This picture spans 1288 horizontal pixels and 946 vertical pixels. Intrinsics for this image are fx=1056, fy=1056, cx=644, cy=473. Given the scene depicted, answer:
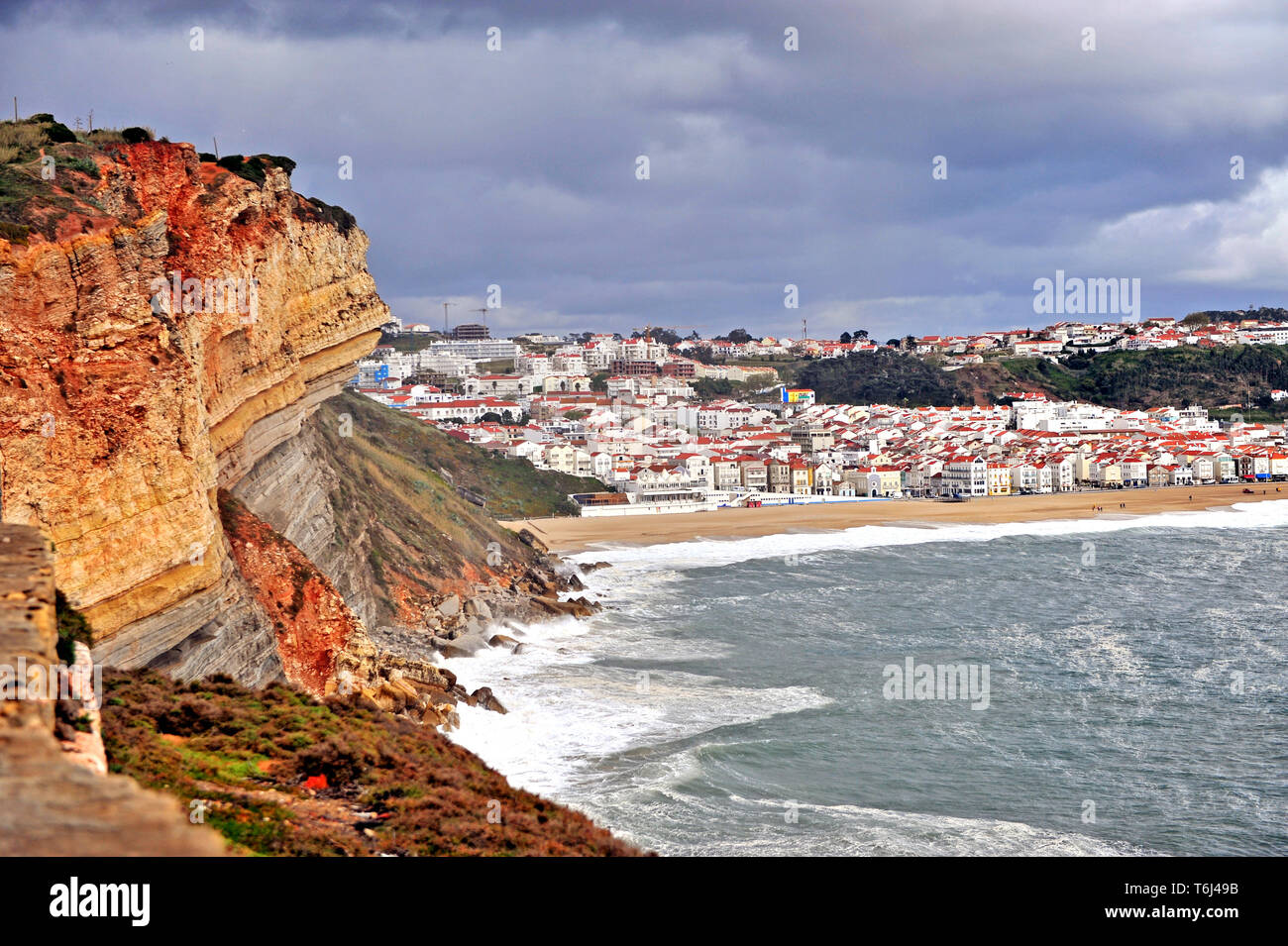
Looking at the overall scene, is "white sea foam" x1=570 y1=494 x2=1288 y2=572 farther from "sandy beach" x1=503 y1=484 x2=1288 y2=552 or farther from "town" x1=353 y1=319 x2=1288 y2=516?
"town" x1=353 y1=319 x2=1288 y2=516

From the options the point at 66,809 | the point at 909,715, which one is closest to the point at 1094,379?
the point at 909,715

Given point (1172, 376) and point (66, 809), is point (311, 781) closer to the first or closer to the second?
point (66, 809)

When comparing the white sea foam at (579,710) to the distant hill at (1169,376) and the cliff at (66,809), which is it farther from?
the distant hill at (1169,376)

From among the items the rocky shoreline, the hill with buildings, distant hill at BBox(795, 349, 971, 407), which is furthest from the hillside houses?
the hill with buildings

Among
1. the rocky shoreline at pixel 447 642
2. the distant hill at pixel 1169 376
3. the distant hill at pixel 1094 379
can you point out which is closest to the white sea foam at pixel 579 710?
the rocky shoreline at pixel 447 642
